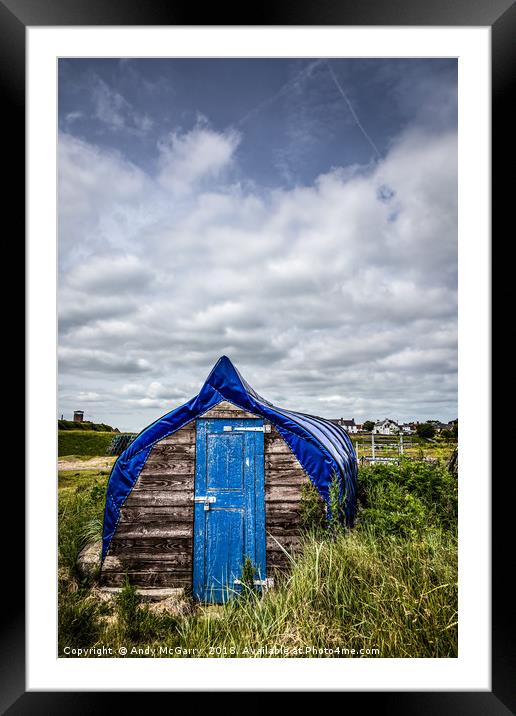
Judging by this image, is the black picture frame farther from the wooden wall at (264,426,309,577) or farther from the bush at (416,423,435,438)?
the bush at (416,423,435,438)

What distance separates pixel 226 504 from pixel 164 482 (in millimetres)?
579

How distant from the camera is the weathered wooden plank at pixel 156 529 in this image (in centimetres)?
414

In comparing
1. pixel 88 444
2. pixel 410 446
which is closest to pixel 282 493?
pixel 88 444

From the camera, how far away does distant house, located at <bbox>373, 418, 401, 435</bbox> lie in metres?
8.50

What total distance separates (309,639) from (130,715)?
978 mm

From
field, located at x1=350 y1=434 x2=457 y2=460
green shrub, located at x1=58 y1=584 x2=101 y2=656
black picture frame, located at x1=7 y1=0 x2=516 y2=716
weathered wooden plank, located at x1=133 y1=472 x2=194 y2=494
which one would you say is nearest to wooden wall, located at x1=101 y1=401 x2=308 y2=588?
weathered wooden plank, located at x1=133 y1=472 x2=194 y2=494

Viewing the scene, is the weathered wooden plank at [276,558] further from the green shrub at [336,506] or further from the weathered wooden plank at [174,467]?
the weathered wooden plank at [174,467]

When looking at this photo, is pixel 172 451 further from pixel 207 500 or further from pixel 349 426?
pixel 349 426

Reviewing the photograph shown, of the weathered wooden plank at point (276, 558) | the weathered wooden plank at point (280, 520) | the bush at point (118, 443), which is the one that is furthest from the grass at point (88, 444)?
the weathered wooden plank at point (276, 558)
